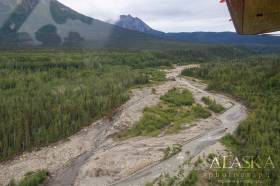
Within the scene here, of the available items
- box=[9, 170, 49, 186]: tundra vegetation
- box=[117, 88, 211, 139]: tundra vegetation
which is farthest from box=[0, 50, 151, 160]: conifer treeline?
box=[9, 170, 49, 186]: tundra vegetation

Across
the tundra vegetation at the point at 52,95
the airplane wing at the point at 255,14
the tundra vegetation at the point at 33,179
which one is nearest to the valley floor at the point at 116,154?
the tundra vegetation at the point at 33,179

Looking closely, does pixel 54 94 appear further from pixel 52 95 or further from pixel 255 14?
pixel 255 14

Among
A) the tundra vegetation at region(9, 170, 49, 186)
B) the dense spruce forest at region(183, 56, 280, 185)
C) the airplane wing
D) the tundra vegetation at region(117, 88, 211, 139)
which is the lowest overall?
the tundra vegetation at region(9, 170, 49, 186)

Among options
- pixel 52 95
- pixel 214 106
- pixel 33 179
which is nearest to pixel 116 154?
pixel 33 179

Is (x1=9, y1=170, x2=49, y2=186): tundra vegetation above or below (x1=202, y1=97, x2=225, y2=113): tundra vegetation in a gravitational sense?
below

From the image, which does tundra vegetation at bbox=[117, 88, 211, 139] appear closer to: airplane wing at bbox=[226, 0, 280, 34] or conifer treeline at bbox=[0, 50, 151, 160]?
conifer treeline at bbox=[0, 50, 151, 160]

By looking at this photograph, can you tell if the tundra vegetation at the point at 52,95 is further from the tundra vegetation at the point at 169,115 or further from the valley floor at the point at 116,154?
the tundra vegetation at the point at 169,115

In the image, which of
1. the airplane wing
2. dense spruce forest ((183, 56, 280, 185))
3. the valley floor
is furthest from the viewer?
dense spruce forest ((183, 56, 280, 185))
